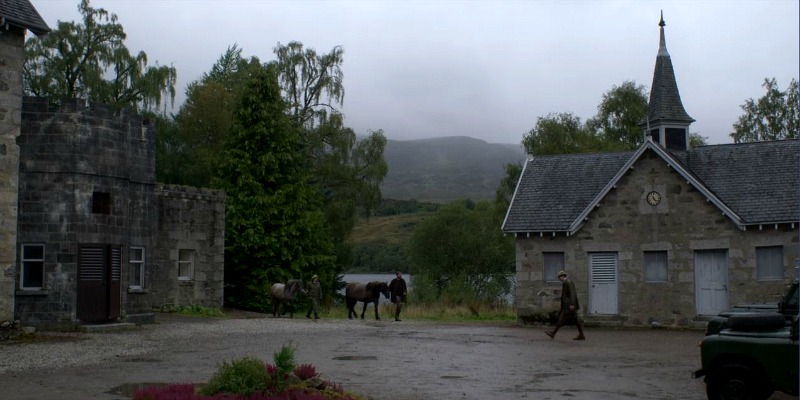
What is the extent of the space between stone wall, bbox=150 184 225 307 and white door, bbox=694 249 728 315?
63.8 feet

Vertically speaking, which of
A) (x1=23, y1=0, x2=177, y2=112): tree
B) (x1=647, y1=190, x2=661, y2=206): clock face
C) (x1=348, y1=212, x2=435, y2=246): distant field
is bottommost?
(x1=647, y1=190, x2=661, y2=206): clock face

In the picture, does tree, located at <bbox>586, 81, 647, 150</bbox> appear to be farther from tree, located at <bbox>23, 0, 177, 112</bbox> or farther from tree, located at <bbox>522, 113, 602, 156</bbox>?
tree, located at <bbox>23, 0, 177, 112</bbox>

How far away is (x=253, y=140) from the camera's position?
46.7m

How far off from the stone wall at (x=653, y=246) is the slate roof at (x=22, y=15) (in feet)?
57.6

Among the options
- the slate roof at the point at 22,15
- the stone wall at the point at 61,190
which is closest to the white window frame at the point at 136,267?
the stone wall at the point at 61,190

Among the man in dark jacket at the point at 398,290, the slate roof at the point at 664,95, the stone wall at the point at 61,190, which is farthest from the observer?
the slate roof at the point at 664,95

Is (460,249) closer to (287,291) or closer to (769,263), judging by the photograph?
(287,291)

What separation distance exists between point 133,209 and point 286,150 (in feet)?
67.9

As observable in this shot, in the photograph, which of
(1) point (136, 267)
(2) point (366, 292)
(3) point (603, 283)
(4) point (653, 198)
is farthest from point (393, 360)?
(2) point (366, 292)

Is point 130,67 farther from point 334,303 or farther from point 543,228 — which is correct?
point 543,228

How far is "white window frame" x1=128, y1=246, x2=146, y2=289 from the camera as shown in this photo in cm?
2712

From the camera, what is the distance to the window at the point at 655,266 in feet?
99.3

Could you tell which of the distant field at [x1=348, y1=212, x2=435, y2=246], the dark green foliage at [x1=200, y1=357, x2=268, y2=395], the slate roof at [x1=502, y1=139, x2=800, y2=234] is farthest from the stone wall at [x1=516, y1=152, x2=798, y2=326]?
the distant field at [x1=348, y1=212, x2=435, y2=246]

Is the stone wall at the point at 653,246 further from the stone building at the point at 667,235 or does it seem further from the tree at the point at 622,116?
the tree at the point at 622,116
